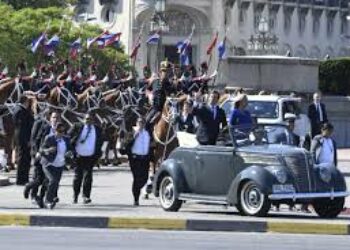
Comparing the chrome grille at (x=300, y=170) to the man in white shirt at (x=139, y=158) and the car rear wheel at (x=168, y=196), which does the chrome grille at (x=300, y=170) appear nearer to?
the car rear wheel at (x=168, y=196)

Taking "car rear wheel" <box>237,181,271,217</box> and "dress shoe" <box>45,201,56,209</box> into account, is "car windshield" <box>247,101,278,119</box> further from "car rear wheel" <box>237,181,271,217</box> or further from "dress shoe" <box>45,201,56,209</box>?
"car rear wheel" <box>237,181,271,217</box>

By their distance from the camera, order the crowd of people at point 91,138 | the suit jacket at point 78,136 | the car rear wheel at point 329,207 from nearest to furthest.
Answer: the car rear wheel at point 329,207
the crowd of people at point 91,138
the suit jacket at point 78,136

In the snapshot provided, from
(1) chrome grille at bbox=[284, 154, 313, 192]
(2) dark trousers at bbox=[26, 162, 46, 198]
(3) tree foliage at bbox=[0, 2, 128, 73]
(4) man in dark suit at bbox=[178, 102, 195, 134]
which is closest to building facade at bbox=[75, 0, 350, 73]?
(3) tree foliage at bbox=[0, 2, 128, 73]

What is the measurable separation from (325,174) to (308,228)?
1430 millimetres

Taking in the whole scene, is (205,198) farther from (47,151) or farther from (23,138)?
(23,138)

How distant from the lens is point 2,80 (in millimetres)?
31453

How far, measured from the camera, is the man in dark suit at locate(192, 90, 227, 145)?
25.0 metres

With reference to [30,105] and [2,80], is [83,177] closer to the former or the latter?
[30,105]

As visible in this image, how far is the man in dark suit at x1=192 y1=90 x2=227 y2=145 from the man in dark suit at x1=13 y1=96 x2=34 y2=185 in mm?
4163

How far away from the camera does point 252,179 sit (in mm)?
21344

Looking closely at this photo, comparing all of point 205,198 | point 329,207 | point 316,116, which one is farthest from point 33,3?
point 329,207

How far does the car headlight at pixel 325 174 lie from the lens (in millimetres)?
21719

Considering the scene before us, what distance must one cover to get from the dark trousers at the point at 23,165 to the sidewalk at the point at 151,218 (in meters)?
2.17

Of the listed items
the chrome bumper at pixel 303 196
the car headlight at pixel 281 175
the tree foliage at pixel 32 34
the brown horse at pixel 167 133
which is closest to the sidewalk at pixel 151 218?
the chrome bumper at pixel 303 196
